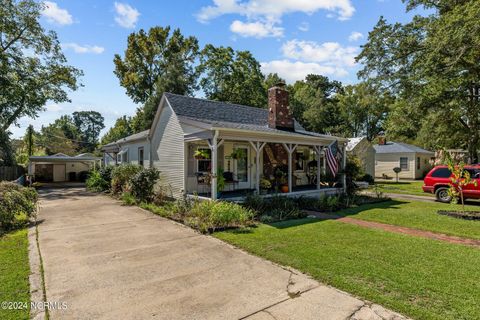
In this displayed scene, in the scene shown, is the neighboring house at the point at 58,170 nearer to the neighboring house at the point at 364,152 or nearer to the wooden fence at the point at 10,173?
the wooden fence at the point at 10,173

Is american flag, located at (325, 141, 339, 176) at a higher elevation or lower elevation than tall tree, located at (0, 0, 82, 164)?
lower

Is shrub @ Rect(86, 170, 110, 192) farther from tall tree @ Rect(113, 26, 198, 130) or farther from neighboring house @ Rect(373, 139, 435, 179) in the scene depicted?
neighboring house @ Rect(373, 139, 435, 179)

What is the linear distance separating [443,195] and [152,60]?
33.1 metres

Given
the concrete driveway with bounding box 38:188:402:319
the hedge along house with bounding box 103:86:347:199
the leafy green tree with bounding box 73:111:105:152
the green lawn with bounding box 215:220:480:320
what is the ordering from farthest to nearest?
the leafy green tree with bounding box 73:111:105:152 < the hedge along house with bounding box 103:86:347:199 < the green lawn with bounding box 215:220:480:320 < the concrete driveway with bounding box 38:188:402:319

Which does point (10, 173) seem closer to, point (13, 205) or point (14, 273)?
point (13, 205)

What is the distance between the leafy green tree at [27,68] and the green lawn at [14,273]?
73.0 ft

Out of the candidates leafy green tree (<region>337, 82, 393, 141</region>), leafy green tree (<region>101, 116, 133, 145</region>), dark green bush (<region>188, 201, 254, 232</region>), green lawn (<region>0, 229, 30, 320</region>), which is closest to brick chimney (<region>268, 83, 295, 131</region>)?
dark green bush (<region>188, 201, 254, 232</region>)

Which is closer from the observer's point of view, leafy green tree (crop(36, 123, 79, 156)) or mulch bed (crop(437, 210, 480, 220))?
mulch bed (crop(437, 210, 480, 220))

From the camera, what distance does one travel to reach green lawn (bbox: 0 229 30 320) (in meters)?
3.53

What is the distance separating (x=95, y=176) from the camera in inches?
758

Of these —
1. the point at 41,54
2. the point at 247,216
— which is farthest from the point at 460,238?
the point at 41,54

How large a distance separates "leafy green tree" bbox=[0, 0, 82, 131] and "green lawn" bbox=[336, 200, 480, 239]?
28036mm

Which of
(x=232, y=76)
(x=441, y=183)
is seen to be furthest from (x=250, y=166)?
(x=232, y=76)

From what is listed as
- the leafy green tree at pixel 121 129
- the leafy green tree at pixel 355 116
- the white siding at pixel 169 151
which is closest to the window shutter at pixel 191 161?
the white siding at pixel 169 151
